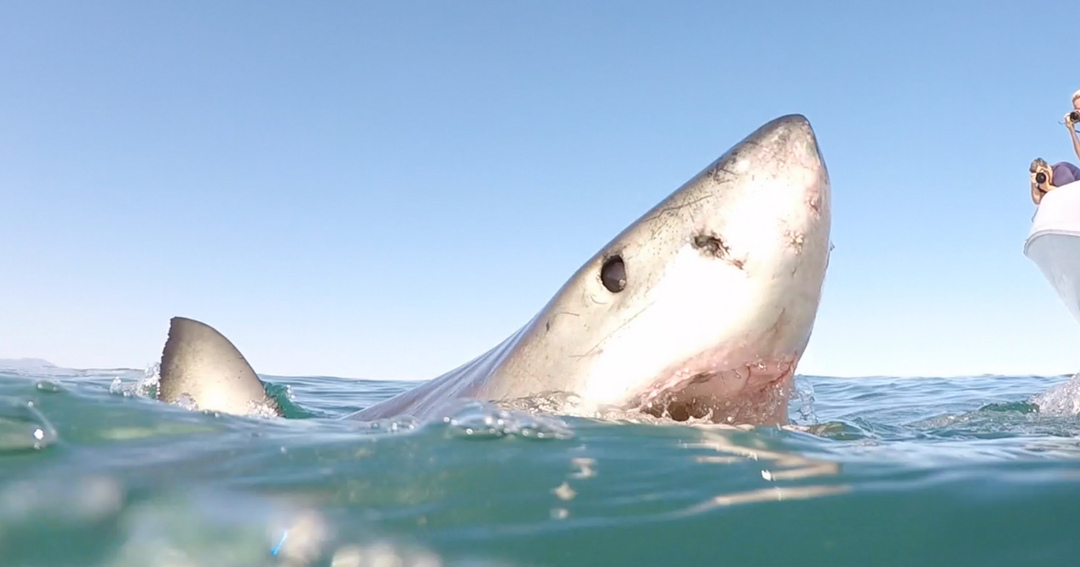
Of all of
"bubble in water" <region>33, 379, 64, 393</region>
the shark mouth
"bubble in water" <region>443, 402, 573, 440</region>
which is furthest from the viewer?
"bubble in water" <region>33, 379, 64, 393</region>

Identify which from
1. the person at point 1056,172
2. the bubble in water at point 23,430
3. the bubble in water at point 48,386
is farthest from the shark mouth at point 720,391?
the person at point 1056,172

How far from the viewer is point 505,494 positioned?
1.95 metres

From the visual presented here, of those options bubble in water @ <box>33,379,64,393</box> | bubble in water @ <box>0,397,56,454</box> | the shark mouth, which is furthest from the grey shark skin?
the shark mouth

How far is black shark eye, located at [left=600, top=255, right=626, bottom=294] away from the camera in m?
2.65

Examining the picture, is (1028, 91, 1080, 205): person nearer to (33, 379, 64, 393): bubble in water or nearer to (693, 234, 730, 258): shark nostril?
(693, 234, 730, 258): shark nostril

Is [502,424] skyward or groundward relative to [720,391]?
groundward

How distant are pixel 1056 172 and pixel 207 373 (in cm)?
860

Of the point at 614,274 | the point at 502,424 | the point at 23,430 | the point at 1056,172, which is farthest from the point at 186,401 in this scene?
the point at 1056,172

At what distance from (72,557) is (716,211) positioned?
6.09ft

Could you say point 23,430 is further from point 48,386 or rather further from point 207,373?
point 207,373

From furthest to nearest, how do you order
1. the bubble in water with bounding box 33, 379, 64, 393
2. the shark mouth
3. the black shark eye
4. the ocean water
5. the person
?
the person < the bubble in water with bounding box 33, 379, 64, 393 < the black shark eye < the shark mouth < the ocean water

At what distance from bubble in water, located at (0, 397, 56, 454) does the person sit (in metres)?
8.92

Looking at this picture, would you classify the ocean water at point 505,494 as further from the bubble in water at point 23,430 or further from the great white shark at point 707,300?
the great white shark at point 707,300

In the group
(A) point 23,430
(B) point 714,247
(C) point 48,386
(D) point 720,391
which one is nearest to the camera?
(A) point 23,430
